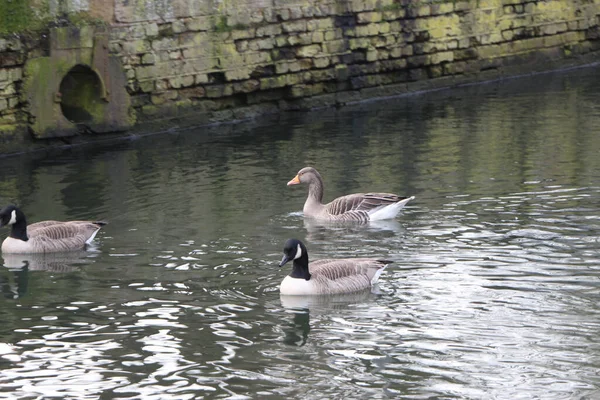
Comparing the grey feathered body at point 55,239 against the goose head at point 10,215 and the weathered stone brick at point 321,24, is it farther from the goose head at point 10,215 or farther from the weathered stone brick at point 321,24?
the weathered stone brick at point 321,24

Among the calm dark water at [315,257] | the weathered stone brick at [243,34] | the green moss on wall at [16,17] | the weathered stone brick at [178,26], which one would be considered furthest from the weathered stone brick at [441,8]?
the green moss on wall at [16,17]

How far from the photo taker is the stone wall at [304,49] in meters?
20.8

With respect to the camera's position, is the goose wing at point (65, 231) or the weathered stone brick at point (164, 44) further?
the weathered stone brick at point (164, 44)

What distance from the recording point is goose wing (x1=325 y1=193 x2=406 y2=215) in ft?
44.8

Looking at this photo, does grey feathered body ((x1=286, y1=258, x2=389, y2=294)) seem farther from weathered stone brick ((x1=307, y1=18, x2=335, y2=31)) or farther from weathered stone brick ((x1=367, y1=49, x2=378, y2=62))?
weathered stone brick ((x1=367, y1=49, x2=378, y2=62))

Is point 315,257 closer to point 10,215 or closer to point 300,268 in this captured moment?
point 300,268

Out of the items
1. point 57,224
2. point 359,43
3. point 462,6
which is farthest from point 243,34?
point 57,224

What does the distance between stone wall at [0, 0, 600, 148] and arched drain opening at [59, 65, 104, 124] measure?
0.61 meters

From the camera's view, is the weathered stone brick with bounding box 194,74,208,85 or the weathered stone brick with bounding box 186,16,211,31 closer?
the weathered stone brick with bounding box 186,16,211,31

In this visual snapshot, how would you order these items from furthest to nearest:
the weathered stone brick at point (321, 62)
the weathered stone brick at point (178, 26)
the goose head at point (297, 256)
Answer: the weathered stone brick at point (321, 62), the weathered stone brick at point (178, 26), the goose head at point (297, 256)

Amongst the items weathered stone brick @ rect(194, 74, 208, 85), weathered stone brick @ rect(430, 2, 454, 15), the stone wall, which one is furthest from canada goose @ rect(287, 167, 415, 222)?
weathered stone brick @ rect(430, 2, 454, 15)

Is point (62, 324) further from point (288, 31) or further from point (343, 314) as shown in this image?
point (288, 31)

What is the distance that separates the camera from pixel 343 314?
10375 mm

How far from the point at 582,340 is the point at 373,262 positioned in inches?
91.6
